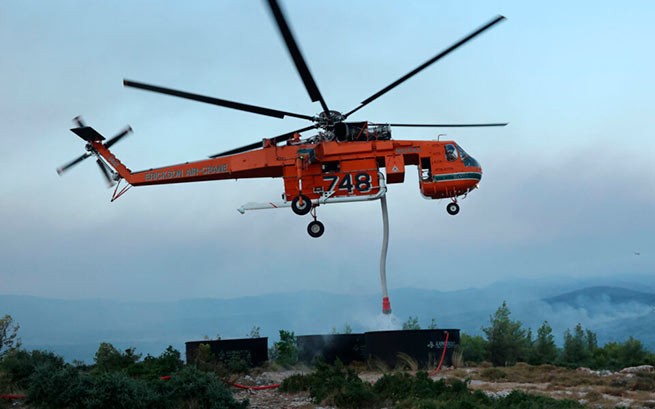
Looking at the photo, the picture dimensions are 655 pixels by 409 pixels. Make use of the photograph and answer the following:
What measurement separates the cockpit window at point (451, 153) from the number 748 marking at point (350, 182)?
252cm

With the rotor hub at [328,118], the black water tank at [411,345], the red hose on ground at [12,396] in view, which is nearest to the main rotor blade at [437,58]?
the rotor hub at [328,118]

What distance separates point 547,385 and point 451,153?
7500 mm

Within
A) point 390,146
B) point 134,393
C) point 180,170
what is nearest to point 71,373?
point 134,393

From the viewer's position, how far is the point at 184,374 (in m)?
13.6

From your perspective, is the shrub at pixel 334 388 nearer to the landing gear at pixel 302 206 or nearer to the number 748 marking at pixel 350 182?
the landing gear at pixel 302 206

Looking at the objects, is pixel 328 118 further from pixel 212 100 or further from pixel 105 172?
pixel 105 172

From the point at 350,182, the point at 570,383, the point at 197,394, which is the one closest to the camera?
the point at 197,394

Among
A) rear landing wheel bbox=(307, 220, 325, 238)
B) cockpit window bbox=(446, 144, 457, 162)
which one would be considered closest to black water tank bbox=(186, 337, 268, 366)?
rear landing wheel bbox=(307, 220, 325, 238)

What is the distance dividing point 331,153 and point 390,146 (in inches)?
70.6

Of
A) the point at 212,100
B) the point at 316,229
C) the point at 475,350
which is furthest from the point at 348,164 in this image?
the point at 475,350

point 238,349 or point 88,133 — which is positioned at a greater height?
point 88,133

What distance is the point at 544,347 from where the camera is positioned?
2423 cm

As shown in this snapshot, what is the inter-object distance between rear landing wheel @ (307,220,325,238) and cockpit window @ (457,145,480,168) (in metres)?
4.79

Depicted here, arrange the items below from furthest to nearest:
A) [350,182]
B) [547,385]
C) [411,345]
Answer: [350,182], [411,345], [547,385]
